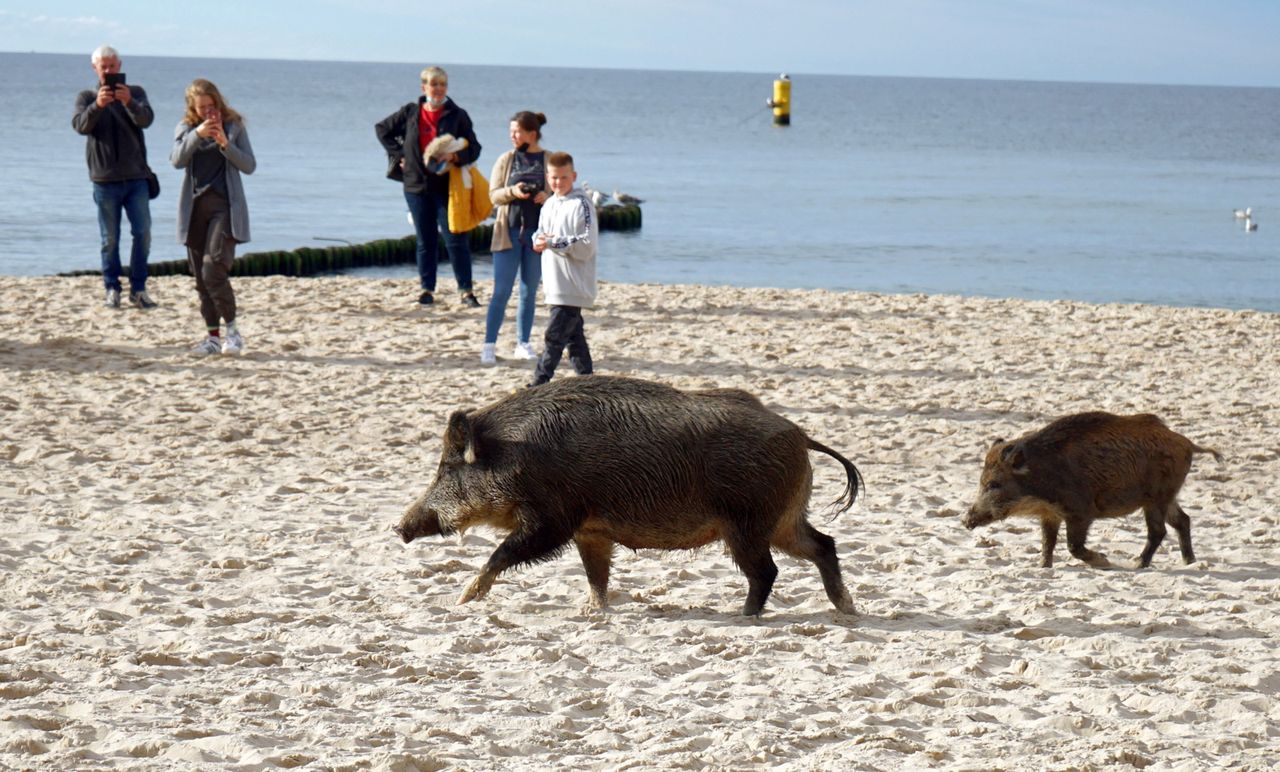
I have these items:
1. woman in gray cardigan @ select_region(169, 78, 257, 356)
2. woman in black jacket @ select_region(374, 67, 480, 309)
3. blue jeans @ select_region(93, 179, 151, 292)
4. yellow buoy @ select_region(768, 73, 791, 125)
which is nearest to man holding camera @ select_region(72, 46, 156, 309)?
blue jeans @ select_region(93, 179, 151, 292)

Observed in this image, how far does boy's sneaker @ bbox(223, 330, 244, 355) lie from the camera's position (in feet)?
37.7

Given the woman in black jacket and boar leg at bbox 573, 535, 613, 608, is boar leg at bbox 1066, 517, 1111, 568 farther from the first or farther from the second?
the woman in black jacket

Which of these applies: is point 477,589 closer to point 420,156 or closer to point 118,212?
point 420,156

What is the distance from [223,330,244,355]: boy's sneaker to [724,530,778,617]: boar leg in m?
6.79

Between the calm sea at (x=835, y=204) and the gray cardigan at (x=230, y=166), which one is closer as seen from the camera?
the gray cardigan at (x=230, y=166)

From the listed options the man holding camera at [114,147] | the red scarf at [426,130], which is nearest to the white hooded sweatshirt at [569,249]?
the red scarf at [426,130]

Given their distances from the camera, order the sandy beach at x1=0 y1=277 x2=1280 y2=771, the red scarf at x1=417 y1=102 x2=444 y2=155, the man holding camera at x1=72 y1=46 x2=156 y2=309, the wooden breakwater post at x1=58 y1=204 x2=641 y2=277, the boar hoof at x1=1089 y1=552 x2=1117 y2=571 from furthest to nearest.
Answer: the wooden breakwater post at x1=58 y1=204 x2=641 y2=277, the red scarf at x1=417 y1=102 x2=444 y2=155, the man holding camera at x1=72 y1=46 x2=156 y2=309, the boar hoof at x1=1089 y1=552 x2=1117 y2=571, the sandy beach at x1=0 y1=277 x2=1280 y2=771

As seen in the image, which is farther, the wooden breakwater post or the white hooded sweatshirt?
the wooden breakwater post

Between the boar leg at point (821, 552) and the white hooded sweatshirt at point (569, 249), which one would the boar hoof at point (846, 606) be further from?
the white hooded sweatshirt at point (569, 249)

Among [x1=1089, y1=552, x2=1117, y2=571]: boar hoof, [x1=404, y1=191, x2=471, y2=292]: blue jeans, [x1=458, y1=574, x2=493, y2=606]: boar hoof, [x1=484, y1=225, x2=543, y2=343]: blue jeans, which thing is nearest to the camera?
[x1=458, y1=574, x2=493, y2=606]: boar hoof

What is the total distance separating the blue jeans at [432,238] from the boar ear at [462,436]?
7839 mm

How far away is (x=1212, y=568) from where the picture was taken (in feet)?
22.1

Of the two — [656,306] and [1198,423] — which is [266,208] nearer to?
[656,306]

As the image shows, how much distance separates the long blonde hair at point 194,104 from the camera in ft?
34.5
